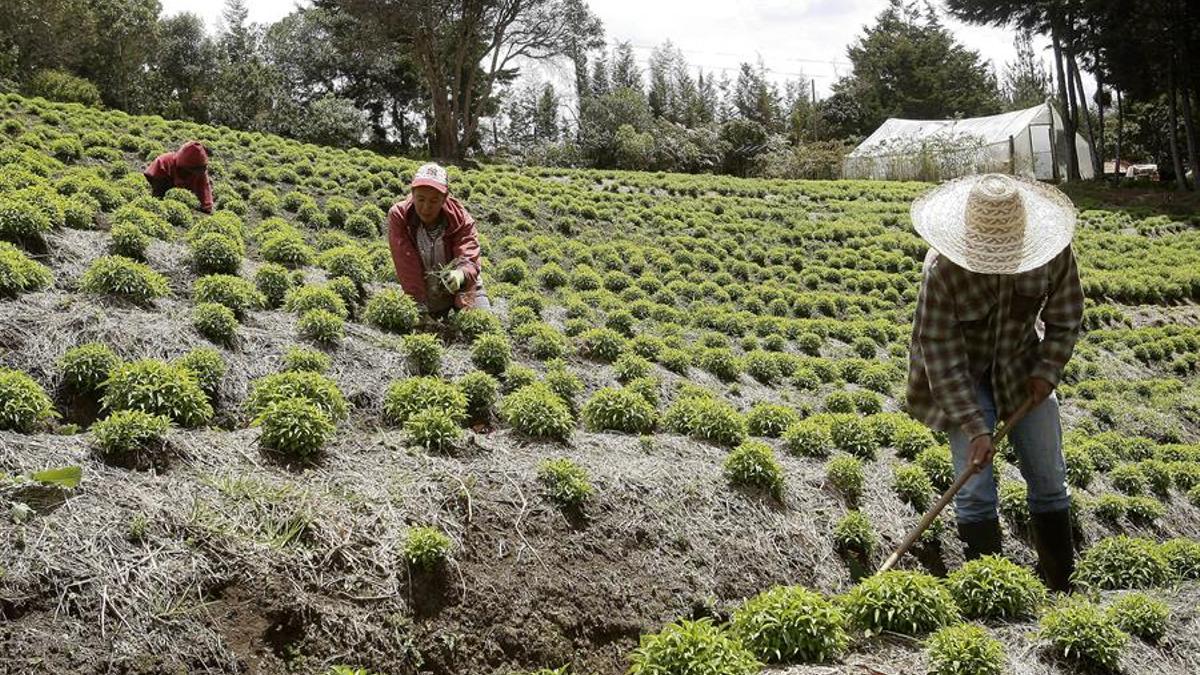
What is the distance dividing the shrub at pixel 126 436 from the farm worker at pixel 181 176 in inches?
311

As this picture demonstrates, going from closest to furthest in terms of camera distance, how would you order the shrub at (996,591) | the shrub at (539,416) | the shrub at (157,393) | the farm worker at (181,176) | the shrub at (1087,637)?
the shrub at (1087,637) → the shrub at (996,591) → the shrub at (157,393) → the shrub at (539,416) → the farm worker at (181,176)

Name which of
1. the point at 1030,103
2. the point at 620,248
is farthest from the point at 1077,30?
the point at 1030,103

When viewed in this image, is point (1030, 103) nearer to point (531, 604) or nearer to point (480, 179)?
point (480, 179)

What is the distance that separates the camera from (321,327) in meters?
6.58

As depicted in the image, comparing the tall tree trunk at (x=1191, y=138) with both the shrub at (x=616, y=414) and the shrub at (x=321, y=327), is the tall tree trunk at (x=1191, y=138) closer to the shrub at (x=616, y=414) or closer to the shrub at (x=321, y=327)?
the shrub at (x=616, y=414)

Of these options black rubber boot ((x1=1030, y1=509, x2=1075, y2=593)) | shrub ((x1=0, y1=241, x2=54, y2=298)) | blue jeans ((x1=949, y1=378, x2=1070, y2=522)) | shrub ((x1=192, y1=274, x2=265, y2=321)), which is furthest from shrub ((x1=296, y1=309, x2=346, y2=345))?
black rubber boot ((x1=1030, y1=509, x2=1075, y2=593))

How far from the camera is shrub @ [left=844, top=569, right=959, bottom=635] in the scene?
361cm

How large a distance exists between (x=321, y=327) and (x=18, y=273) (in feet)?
7.11

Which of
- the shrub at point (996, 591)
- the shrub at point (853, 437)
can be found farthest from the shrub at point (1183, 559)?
the shrub at point (853, 437)

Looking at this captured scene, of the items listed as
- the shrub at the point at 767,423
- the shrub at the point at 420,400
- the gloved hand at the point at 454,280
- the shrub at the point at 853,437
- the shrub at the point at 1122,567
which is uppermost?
the gloved hand at the point at 454,280

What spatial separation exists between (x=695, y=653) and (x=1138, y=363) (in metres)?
13.5

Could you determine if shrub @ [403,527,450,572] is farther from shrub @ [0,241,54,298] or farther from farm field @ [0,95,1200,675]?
shrub @ [0,241,54,298]

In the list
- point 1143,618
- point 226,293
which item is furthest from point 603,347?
point 1143,618

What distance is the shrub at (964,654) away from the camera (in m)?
3.12
